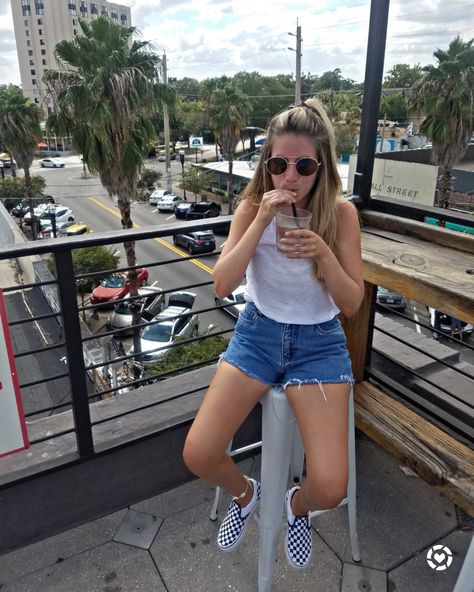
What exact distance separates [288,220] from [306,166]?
7.6 inches

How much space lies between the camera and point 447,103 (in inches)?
661

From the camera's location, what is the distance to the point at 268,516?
4.85 feet

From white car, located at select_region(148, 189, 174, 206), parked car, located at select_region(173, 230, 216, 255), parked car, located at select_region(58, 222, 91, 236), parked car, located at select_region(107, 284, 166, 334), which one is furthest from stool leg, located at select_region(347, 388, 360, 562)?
white car, located at select_region(148, 189, 174, 206)

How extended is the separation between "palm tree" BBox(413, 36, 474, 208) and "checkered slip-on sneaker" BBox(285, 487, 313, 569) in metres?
18.3

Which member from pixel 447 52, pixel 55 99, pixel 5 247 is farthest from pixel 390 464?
pixel 447 52

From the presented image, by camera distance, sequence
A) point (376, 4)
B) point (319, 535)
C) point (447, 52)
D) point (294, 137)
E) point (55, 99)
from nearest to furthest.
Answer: point (294, 137) → point (319, 535) → point (376, 4) → point (55, 99) → point (447, 52)

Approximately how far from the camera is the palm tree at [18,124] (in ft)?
73.8

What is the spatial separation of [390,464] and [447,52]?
18133mm

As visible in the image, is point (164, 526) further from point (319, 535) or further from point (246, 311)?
point (246, 311)

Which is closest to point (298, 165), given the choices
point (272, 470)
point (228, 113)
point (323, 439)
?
point (323, 439)

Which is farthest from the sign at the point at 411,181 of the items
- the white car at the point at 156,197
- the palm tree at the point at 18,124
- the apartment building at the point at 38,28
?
the apartment building at the point at 38,28

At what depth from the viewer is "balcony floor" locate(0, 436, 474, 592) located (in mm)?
1647

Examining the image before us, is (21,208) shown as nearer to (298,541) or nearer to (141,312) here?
(141,312)

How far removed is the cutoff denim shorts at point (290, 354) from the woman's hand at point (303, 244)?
0.27 m
